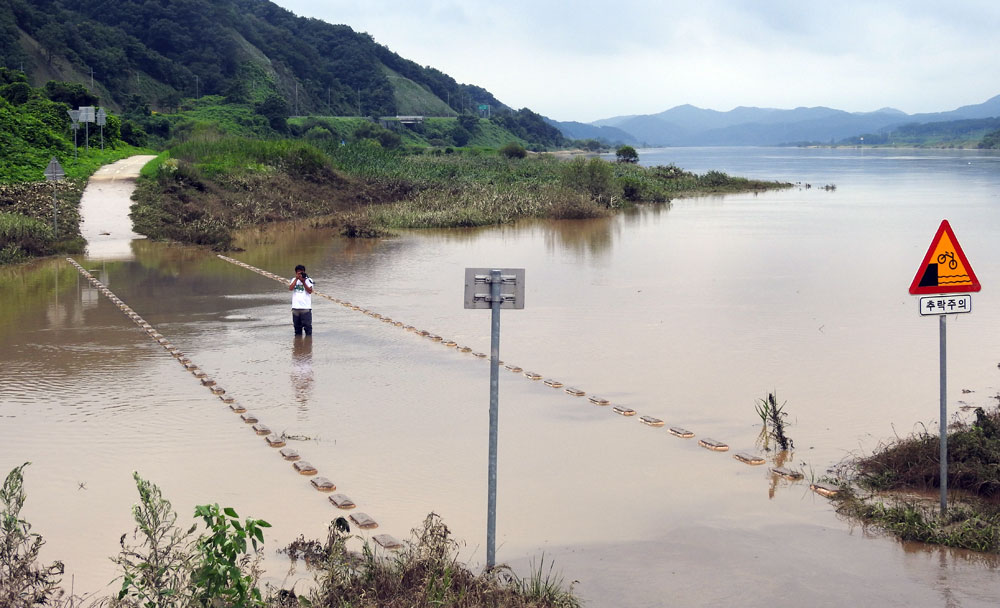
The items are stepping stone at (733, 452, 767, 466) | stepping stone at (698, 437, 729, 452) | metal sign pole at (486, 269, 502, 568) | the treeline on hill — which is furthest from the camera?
the treeline on hill

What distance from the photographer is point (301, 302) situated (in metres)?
13.8

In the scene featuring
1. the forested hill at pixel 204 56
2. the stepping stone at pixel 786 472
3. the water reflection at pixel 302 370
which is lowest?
the stepping stone at pixel 786 472

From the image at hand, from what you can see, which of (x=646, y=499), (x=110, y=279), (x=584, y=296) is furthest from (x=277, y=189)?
(x=646, y=499)

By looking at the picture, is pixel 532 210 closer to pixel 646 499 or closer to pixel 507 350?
pixel 507 350

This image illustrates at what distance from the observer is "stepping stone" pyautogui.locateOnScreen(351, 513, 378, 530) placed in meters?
6.99

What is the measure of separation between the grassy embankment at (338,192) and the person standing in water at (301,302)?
12.4 m

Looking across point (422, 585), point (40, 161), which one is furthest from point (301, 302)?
point (40, 161)

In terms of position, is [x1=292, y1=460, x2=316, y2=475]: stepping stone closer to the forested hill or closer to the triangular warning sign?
the triangular warning sign

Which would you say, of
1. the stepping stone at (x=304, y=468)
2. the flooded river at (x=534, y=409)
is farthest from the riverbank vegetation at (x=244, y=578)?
the stepping stone at (x=304, y=468)

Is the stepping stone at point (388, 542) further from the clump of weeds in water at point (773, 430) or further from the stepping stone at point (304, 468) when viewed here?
the clump of weeds in water at point (773, 430)

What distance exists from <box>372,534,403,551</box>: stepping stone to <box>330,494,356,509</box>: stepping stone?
71 cm

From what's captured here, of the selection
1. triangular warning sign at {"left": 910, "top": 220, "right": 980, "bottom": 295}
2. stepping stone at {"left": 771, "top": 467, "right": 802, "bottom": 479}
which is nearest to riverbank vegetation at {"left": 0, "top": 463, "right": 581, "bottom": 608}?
stepping stone at {"left": 771, "top": 467, "right": 802, "bottom": 479}

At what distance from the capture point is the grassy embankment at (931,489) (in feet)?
22.0

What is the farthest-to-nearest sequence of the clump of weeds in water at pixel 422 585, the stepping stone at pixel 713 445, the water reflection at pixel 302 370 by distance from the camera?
the water reflection at pixel 302 370 → the stepping stone at pixel 713 445 → the clump of weeds in water at pixel 422 585
